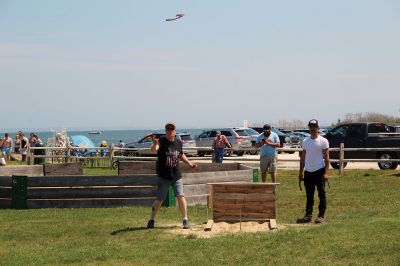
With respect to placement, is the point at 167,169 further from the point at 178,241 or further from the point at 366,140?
the point at 366,140

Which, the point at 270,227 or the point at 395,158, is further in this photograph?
the point at 395,158

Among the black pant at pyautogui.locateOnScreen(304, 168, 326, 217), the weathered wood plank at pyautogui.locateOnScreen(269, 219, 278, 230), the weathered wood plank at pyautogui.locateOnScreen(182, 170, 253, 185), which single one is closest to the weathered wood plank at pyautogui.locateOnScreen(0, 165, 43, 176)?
the weathered wood plank at pyautogui.locateOnScreen(182, 170, 253, 185)

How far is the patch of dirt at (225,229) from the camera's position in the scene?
11.9 m

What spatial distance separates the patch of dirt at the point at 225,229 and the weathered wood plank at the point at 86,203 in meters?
3.26

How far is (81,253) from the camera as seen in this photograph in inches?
412

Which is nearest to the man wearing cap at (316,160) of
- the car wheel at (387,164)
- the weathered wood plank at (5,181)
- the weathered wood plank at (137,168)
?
the weathered wood plank at (5,181)

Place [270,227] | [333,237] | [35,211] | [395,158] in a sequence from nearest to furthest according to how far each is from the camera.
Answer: [333,237]
[270,227]
[35,211]
[395,158]

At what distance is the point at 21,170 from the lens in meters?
21.2

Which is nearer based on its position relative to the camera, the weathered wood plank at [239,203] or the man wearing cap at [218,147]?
the weathered wood plank at [239,203]

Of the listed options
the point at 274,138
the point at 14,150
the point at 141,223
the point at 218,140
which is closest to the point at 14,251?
the point at 141,223

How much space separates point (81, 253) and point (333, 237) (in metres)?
3.80

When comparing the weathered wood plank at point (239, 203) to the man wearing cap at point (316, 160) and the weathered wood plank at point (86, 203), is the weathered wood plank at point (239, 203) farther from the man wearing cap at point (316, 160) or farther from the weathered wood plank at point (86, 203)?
the weathered wood plank at point (86, 203)

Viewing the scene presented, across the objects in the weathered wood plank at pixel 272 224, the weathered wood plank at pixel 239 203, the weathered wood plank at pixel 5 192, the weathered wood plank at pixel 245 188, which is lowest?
the weathered wood plank at pixel 272 224

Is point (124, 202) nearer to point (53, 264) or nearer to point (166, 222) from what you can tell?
point (166, 222)
